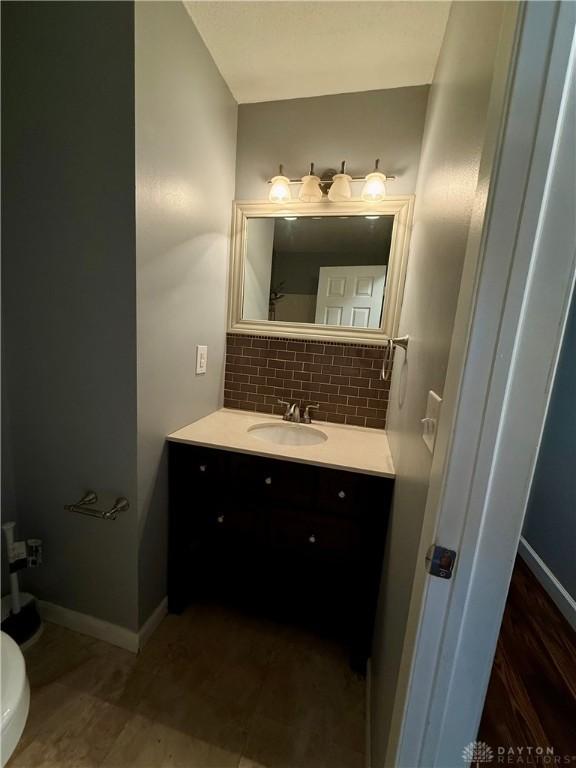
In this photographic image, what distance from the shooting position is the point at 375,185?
4.56ft

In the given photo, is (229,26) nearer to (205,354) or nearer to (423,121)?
(423,121)

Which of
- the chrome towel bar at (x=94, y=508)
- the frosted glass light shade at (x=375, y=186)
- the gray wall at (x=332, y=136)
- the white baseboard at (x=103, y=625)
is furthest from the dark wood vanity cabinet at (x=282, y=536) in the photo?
the gray wall at (x=332, y=136)

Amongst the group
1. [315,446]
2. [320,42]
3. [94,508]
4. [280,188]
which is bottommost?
[94,508]

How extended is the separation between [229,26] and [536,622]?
3.02 metres

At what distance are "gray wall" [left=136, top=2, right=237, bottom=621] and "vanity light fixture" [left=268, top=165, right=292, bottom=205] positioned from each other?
0.25 m

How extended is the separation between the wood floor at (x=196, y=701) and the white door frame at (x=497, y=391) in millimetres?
643

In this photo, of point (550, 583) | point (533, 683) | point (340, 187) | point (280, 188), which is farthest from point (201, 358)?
point (550, 583)

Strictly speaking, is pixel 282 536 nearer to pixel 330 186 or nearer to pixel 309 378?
pixel 309 378

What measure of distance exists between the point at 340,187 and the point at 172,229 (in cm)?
83

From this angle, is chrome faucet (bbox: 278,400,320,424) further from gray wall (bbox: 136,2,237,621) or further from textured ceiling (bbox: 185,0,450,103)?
textured ceiling (bbox: 185,0,450,103)

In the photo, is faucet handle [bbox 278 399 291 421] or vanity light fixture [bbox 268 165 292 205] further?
faucet handle [bbox 278 399 291 421]

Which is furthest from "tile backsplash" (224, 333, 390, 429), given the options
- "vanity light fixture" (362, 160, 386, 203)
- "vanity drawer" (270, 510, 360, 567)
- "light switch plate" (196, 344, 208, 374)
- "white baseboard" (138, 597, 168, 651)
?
"white baseboard" (138, 597, 168, 651)

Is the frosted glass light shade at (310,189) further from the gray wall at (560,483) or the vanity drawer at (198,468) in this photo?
the gray wall at (560,483)

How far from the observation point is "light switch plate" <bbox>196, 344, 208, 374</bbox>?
4.75ft
